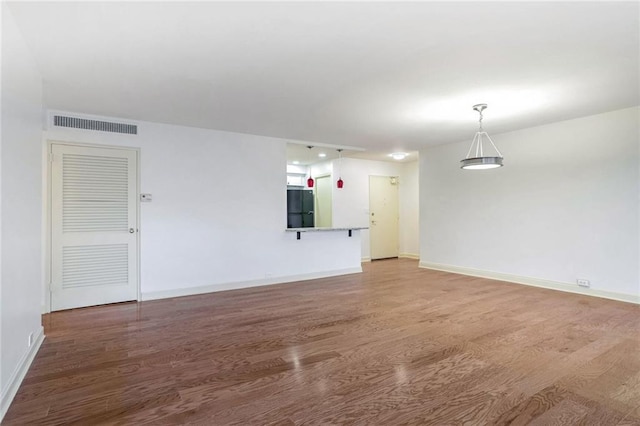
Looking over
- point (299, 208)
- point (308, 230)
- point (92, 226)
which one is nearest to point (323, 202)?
point (299, 208)

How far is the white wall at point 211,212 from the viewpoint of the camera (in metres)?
4.79

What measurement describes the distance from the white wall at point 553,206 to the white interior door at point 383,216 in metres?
2.01

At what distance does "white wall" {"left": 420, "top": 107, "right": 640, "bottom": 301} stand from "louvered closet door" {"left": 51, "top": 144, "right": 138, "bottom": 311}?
5.58m

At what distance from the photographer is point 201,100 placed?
3889 mm

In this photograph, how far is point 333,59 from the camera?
9.38 ft

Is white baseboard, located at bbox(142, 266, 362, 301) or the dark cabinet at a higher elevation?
the dark cabinet

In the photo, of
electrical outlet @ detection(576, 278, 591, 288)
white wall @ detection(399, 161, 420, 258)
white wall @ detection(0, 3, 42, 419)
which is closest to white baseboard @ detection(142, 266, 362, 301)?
white wall @ detection(0, 3, 42, 419)

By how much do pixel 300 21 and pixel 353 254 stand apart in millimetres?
5083

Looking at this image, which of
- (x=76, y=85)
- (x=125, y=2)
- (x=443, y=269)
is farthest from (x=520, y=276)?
(x=76, y=85)

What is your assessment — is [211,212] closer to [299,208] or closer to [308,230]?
[308,230]

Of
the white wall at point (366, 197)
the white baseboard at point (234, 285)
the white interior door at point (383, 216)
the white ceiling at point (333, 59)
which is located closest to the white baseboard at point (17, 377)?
the white baseboard at point (234, 285)

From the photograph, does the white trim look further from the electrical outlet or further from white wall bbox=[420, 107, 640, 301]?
the electrical outlet

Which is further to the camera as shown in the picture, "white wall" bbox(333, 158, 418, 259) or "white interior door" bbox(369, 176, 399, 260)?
"white interior door" bbox(369, 176, 399, 260)

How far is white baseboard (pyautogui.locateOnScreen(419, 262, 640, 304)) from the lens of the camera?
4469mm
